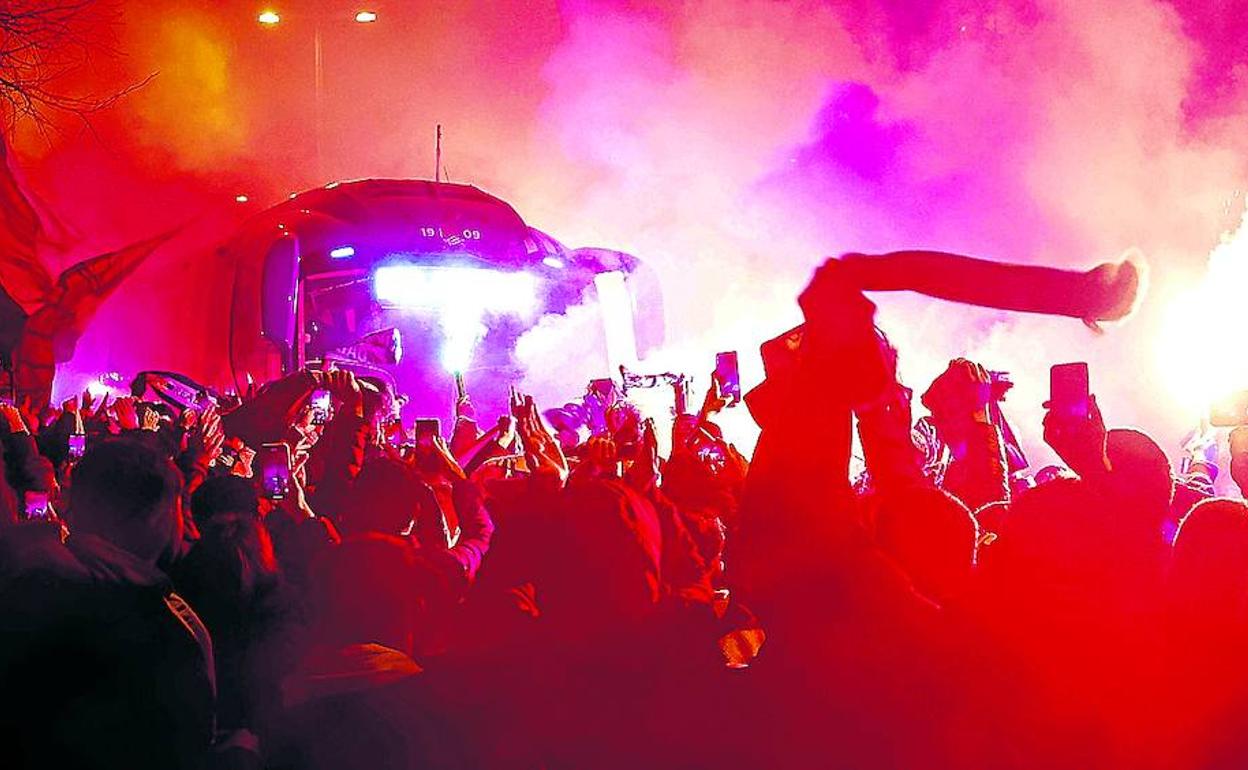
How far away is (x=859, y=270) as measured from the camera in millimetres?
1679

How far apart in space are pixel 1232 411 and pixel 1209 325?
4271mm

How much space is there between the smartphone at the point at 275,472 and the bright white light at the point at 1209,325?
6.48 m

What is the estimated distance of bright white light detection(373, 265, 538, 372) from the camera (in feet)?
35.0

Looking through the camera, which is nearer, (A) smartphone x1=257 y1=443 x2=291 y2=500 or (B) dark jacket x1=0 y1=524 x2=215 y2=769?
(B) dark jacket x1=0 y1=524 x2=215 y2=769

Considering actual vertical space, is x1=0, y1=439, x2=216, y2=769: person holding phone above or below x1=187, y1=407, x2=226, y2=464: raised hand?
below

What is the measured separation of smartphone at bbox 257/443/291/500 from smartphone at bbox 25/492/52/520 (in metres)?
0.82

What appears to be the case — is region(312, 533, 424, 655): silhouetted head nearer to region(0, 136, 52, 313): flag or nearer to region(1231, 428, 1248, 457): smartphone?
region(1231, 428, 1248, 457): smartphone

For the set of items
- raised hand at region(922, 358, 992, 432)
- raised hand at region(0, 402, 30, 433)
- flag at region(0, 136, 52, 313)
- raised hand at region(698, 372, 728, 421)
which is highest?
flag at region(0, 136, 52, 313)

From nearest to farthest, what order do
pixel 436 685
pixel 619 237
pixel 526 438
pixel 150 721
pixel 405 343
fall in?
1. pixel 150 721
2. pixel 436 685
3. pixel 526 438
4. pixel 405 343
5. pixel 619 237

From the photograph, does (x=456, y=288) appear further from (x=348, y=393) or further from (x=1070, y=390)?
(x=1070, y=390)

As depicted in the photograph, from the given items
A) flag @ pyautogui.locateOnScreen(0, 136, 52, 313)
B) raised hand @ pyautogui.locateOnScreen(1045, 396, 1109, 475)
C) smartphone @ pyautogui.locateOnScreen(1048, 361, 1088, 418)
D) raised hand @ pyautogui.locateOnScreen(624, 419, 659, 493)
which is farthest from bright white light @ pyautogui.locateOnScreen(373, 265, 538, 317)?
raised hand @ pyautogui.locateOnScreen(1045, 396, 1109, 475)

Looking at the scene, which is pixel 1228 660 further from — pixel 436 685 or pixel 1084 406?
pixel 436 685

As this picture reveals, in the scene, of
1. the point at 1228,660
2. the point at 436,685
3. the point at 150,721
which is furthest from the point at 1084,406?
the point at 150,721

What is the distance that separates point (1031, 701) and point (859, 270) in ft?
3.13
